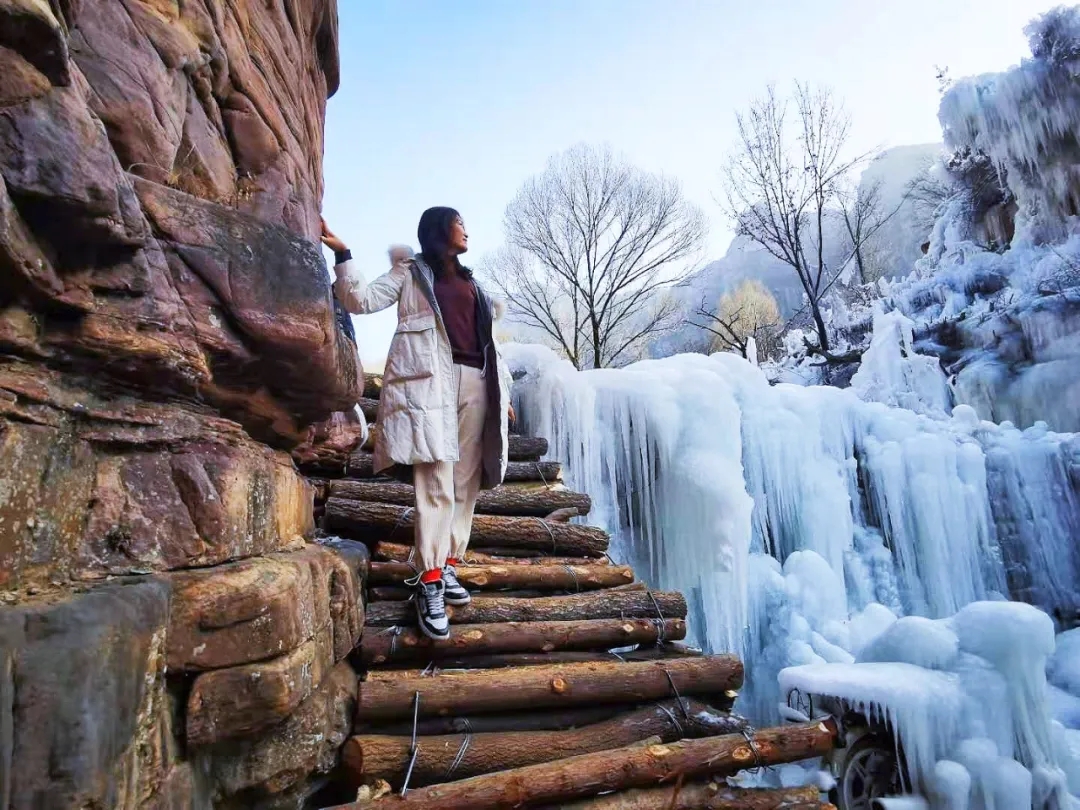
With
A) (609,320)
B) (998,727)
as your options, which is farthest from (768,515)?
(609,320)

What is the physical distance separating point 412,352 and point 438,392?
22 centimetres

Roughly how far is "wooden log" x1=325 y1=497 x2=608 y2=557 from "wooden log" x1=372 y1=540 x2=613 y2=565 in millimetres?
68

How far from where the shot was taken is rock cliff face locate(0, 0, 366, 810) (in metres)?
1.25

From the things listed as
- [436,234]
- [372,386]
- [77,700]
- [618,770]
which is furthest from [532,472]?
[77,700]

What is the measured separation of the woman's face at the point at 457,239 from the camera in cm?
307

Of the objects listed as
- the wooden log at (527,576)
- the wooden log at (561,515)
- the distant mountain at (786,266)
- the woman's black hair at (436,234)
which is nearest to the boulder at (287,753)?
the wooden log at (527,576)

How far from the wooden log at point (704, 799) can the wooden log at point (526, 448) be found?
309 centimetres

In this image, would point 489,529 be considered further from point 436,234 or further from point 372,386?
point 372,386

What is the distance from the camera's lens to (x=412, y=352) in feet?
9.32

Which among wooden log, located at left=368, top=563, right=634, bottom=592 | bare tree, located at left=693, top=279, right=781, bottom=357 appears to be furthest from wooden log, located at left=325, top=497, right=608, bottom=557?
bare tree, located at left=693, top=279, right=781, bottom=357

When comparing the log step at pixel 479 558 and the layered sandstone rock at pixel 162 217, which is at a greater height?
the layered sandstone rock at pixel 162 217

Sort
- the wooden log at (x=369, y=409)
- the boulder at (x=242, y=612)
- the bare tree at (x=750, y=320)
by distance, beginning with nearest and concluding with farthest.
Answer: the boulder at (x=242, y=612) < the wooden log at (x=369, y=409) < the bare tree at (x=750, y=320)

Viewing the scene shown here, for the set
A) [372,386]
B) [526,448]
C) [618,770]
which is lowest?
[618,770]

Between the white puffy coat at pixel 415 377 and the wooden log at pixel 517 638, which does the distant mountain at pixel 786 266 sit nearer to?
the wooden log at pixel 517 638
